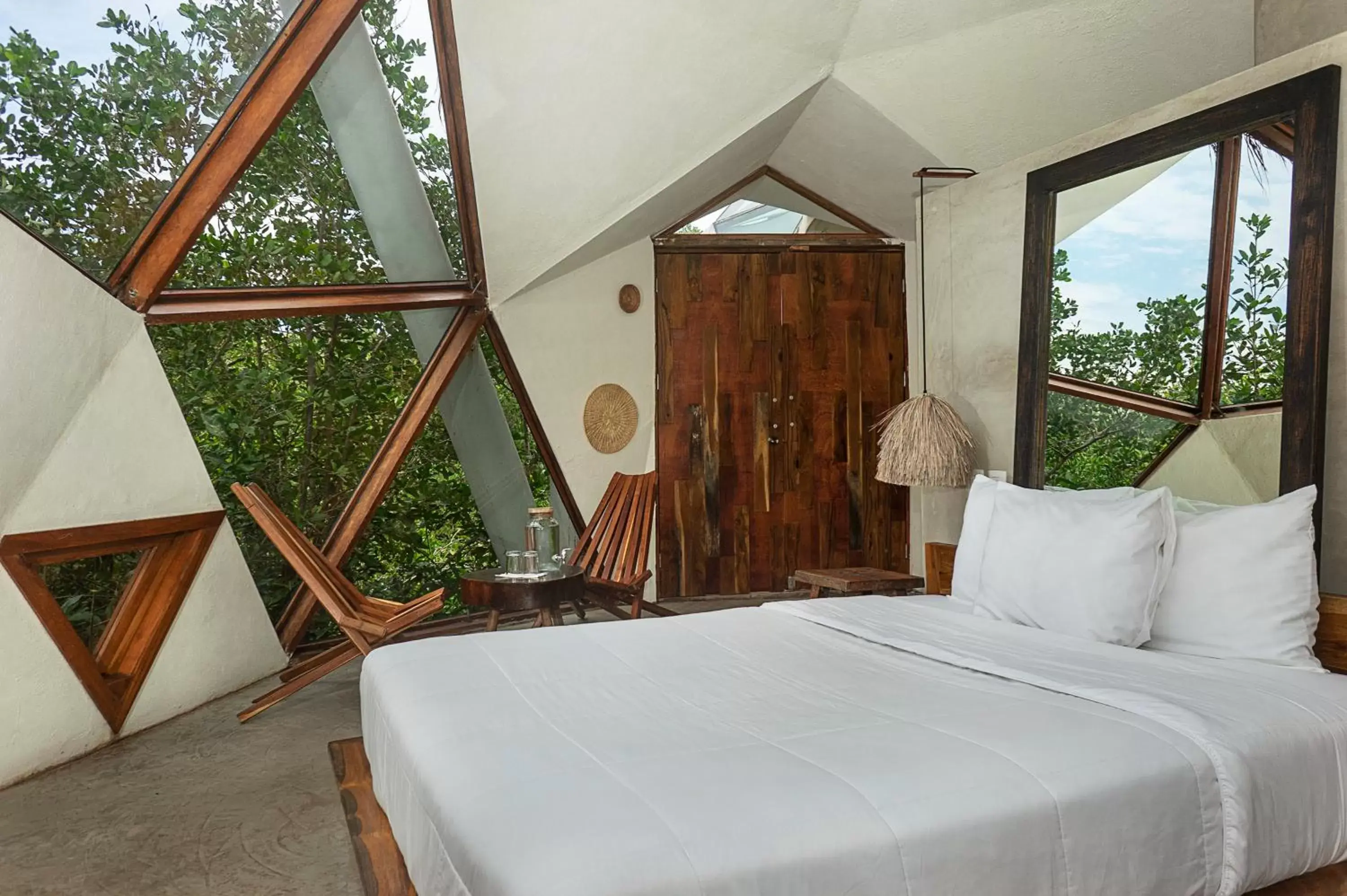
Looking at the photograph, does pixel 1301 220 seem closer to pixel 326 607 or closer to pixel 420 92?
pixel 420 92

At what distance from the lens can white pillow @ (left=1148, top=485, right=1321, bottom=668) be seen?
2279 millimetres

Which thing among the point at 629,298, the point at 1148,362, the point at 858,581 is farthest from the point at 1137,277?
the point at 629,298

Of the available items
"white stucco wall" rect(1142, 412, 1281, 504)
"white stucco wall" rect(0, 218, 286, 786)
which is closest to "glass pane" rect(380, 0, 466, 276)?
"white stucco wall" rect(0, 218, 286, 786)

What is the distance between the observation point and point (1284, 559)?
2307mm

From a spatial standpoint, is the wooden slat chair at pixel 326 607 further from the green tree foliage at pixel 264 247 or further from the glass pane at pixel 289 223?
the glass pane at pixel 289 223

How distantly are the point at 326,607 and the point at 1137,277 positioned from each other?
10.5 ft

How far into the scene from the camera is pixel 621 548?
5.19 metres

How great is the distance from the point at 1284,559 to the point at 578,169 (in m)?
3.53

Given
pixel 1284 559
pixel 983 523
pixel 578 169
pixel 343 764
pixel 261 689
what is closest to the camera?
pixel 1284 559

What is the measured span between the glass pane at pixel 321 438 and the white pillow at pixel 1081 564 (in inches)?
125

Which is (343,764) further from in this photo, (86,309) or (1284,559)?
(1284,559)

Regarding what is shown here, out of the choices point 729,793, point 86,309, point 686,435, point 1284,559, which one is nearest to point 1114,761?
point 729,793

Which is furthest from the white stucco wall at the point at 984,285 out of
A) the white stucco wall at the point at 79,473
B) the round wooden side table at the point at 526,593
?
the white stucco wall at the point at 79,473

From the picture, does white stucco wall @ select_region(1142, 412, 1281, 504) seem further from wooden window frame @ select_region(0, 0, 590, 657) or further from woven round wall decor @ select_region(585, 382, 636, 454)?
woven round wall decor @ select_region(585, 382, 636, 454)
